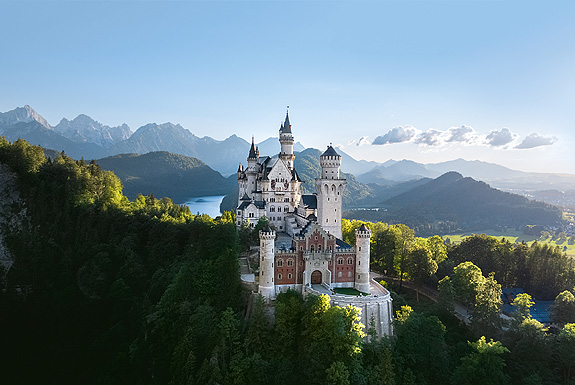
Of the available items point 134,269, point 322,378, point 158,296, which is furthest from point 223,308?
point 134,269

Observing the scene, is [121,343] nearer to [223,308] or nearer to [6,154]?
[223,308]

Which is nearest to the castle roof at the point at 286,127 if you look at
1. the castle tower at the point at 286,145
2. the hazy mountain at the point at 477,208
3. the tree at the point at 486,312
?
the castle tower at the point at 286,145

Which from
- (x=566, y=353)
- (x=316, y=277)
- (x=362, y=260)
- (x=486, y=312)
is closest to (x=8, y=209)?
(x=316, y=277)

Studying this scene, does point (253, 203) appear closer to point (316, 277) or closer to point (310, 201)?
point (310, 201)

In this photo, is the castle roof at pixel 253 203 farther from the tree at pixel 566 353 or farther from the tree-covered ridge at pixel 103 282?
the tree at pixel 566 353

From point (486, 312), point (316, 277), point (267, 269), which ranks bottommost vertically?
point (486, 312)

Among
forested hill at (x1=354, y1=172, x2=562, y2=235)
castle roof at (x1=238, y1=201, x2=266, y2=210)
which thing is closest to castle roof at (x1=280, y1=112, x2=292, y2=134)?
castle roof at (x1=238, y1=201, x2=266, y2=210)
